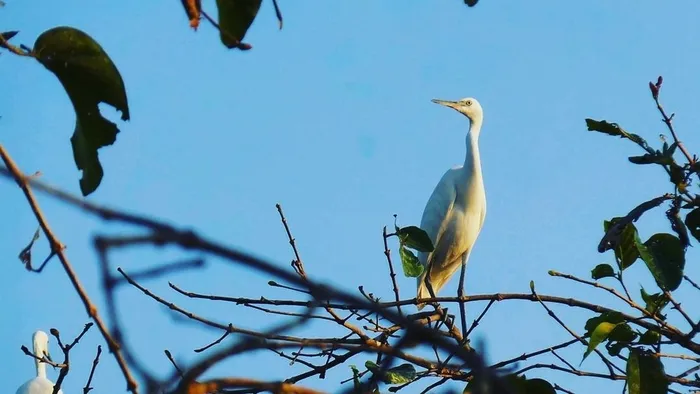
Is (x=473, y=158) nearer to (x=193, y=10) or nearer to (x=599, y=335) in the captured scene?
(x=599, y=335)

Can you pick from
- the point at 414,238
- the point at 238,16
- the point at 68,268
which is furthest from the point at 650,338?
the point at 68,268

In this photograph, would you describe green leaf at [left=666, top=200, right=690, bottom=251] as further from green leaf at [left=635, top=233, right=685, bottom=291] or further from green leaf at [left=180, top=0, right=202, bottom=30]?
green leaf at [left=180, top=0, right=202, bottom=30]

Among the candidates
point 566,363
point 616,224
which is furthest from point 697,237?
point 566,363

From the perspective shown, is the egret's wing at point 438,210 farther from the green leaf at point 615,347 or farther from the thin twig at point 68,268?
the thin twig at point 68,268

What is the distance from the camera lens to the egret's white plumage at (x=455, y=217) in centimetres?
881

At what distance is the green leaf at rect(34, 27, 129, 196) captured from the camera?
97 cm

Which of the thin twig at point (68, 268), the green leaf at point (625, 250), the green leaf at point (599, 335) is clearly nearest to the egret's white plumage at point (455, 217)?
the green leaf at point (625, 250)

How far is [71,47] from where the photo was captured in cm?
97

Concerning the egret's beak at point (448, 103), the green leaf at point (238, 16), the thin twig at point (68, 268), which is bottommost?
the thin twig at point (68, 268)

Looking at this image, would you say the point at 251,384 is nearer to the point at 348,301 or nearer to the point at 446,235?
the point at 348,301

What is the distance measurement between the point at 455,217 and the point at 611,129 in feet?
21.5

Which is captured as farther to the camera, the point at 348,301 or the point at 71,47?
the point at 71,47

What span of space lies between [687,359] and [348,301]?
81.8 inches

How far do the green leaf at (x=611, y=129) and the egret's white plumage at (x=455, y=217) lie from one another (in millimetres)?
6243
